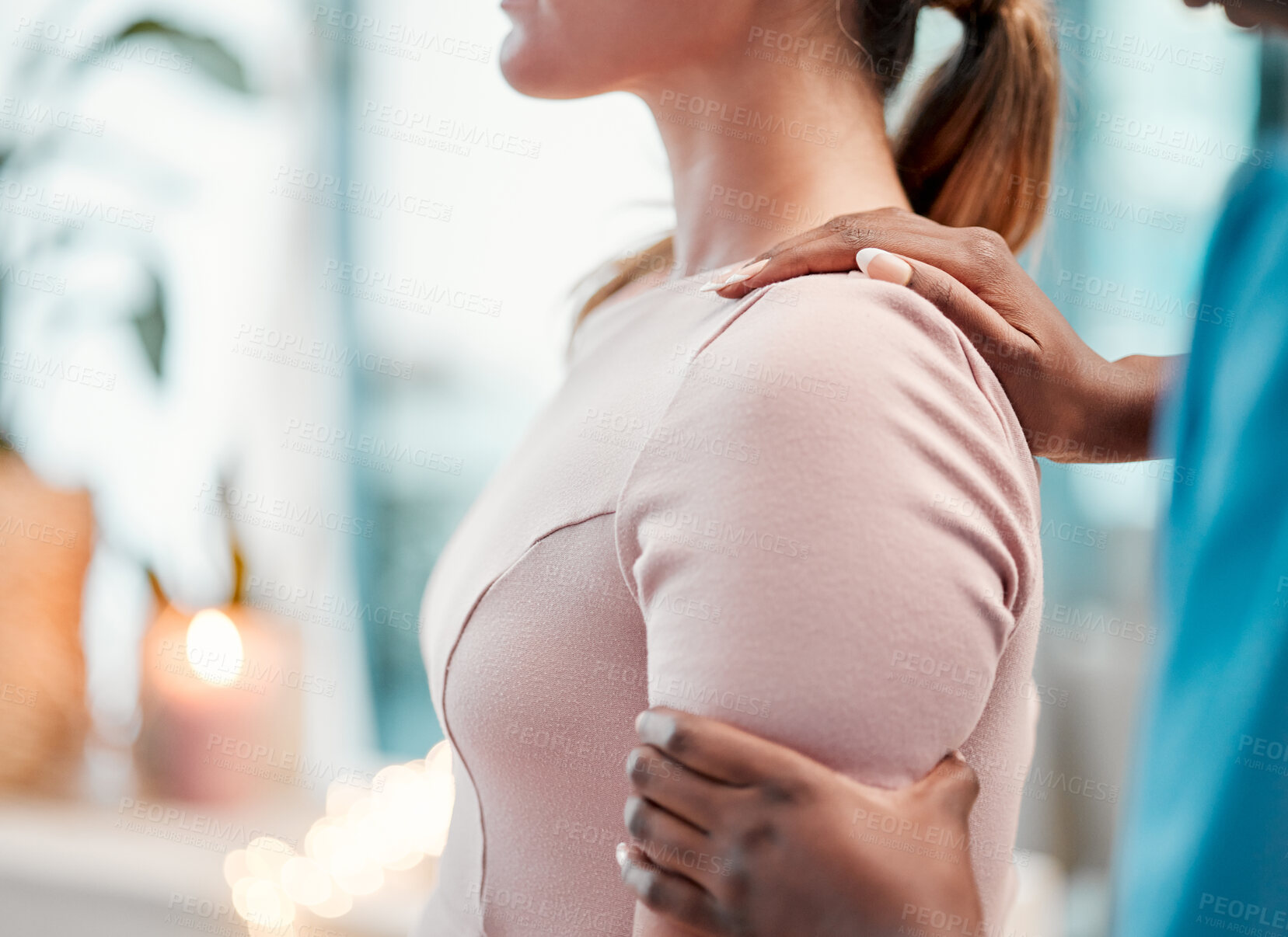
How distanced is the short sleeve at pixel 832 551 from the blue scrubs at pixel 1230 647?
0.26 ft

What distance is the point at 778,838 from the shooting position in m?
0.42

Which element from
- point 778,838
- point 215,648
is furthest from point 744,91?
point 215,648

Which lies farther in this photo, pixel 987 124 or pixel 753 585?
pixel 987 124

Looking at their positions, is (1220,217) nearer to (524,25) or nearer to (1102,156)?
(524,25)

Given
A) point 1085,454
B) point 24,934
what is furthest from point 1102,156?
point 24,934

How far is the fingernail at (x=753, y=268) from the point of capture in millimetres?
550

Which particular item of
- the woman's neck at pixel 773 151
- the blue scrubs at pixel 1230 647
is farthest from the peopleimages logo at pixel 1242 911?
the woman's neck at pixel 773 151

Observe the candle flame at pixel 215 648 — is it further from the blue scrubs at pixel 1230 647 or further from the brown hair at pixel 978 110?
the blue scrubs at pixel 1230 647

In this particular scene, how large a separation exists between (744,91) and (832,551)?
40 centimetres

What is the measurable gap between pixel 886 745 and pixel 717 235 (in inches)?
16.0

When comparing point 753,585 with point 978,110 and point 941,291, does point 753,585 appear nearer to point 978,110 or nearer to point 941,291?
point 941,291

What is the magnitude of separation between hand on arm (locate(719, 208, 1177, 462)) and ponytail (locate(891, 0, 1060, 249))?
0.62ft

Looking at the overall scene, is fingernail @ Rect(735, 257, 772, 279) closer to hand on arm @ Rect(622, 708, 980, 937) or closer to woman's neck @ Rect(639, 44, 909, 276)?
woman's neck @ Rect(639, 44, 909, 276)

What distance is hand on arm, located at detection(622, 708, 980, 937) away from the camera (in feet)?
1.37
